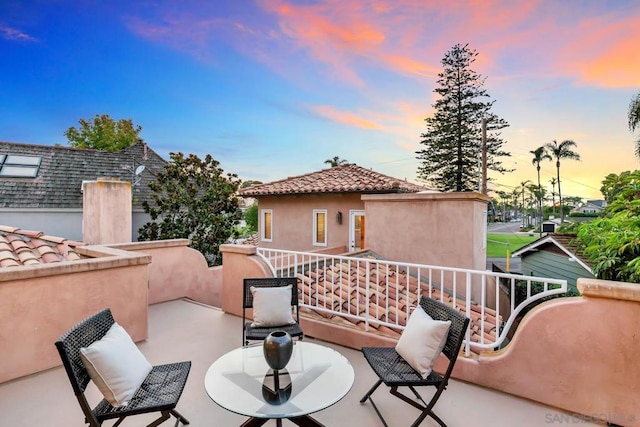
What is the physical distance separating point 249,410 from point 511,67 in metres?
13.2

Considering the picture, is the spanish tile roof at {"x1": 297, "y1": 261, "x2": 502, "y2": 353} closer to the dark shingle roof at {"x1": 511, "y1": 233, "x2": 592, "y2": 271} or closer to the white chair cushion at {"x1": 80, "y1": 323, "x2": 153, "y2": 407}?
the white chair cushion at {"x1": 80, "y1": 323, "x2": 153, "y2": 407}

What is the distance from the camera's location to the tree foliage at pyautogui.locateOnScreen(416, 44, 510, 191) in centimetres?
2233

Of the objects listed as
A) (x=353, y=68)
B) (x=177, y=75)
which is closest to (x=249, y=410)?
(x=353, y=68)

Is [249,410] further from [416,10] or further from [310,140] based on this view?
[310,140]

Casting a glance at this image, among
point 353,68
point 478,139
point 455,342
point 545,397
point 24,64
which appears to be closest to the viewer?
point 455,342

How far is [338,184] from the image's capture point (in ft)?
34.4

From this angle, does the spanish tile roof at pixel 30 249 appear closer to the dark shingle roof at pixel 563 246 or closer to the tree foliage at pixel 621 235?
the tree foliage at pixel 621 235

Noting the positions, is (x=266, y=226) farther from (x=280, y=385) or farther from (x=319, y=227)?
(x=280, y=385)

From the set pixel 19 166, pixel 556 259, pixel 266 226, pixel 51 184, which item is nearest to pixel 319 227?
pixel 266 226

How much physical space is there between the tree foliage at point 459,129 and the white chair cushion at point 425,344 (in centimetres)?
2193

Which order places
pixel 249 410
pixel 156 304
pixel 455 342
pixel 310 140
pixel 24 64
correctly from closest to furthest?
pixel 249 410
pixel 455 342
pixel 156 304
pixel 24 64
pixel 310 140

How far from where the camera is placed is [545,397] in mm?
2920

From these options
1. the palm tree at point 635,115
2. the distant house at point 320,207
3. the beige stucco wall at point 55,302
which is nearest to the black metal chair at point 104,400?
the beige stucco wall at point 55,302

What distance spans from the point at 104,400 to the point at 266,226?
1033cm
